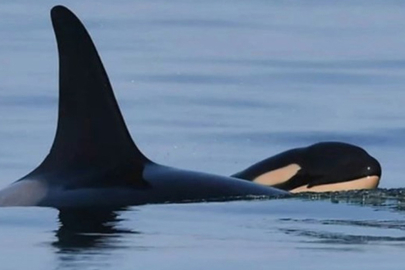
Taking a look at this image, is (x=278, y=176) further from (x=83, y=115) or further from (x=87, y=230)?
(x=87, y=230)

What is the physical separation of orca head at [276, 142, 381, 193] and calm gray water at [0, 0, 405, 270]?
48cm

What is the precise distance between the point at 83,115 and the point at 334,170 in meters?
2.53

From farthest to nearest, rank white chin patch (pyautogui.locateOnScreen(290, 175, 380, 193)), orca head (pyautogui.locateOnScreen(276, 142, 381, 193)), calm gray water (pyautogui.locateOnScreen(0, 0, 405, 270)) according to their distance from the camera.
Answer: orca head (pyautogui.locateOnScreen(276, 142, 381, 193))
white chin patch (pyautogui.locateOnScreen(290, 175, 380, 193))
calm gray water (pyautogui.locateOnScreen(0, 0, 405, 270))

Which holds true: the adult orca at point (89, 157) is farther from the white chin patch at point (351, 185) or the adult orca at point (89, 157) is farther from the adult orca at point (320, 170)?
the adult orca at point (320, 170)

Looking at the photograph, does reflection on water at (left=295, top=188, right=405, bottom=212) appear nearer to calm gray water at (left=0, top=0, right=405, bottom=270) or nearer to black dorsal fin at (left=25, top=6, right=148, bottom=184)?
calm gray water at (left=0, top=0, right=405, bottom=270)

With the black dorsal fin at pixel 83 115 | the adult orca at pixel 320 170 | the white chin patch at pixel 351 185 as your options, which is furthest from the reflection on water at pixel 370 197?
the black dorsal fin at pixel 83 115

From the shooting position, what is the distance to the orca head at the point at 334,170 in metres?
14.6

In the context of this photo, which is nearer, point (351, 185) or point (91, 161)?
point (91, 161)

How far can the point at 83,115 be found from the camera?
41.6ft

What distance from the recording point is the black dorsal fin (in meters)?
12.6

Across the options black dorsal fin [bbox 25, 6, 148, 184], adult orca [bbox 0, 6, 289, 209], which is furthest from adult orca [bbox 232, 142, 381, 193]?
black dorsal fin [bbox 25, 6, 148, 184]

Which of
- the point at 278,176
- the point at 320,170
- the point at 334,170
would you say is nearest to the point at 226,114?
the point at 278,176

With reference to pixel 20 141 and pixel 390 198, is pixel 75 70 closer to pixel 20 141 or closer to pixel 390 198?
pixel 390 198

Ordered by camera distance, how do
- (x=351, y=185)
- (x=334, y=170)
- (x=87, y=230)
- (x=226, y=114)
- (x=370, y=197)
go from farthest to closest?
(x=226, y=114)
(x=334, y=170)
(x=351, y=185)
(x=370, y=197)
(x=87, y=230)
